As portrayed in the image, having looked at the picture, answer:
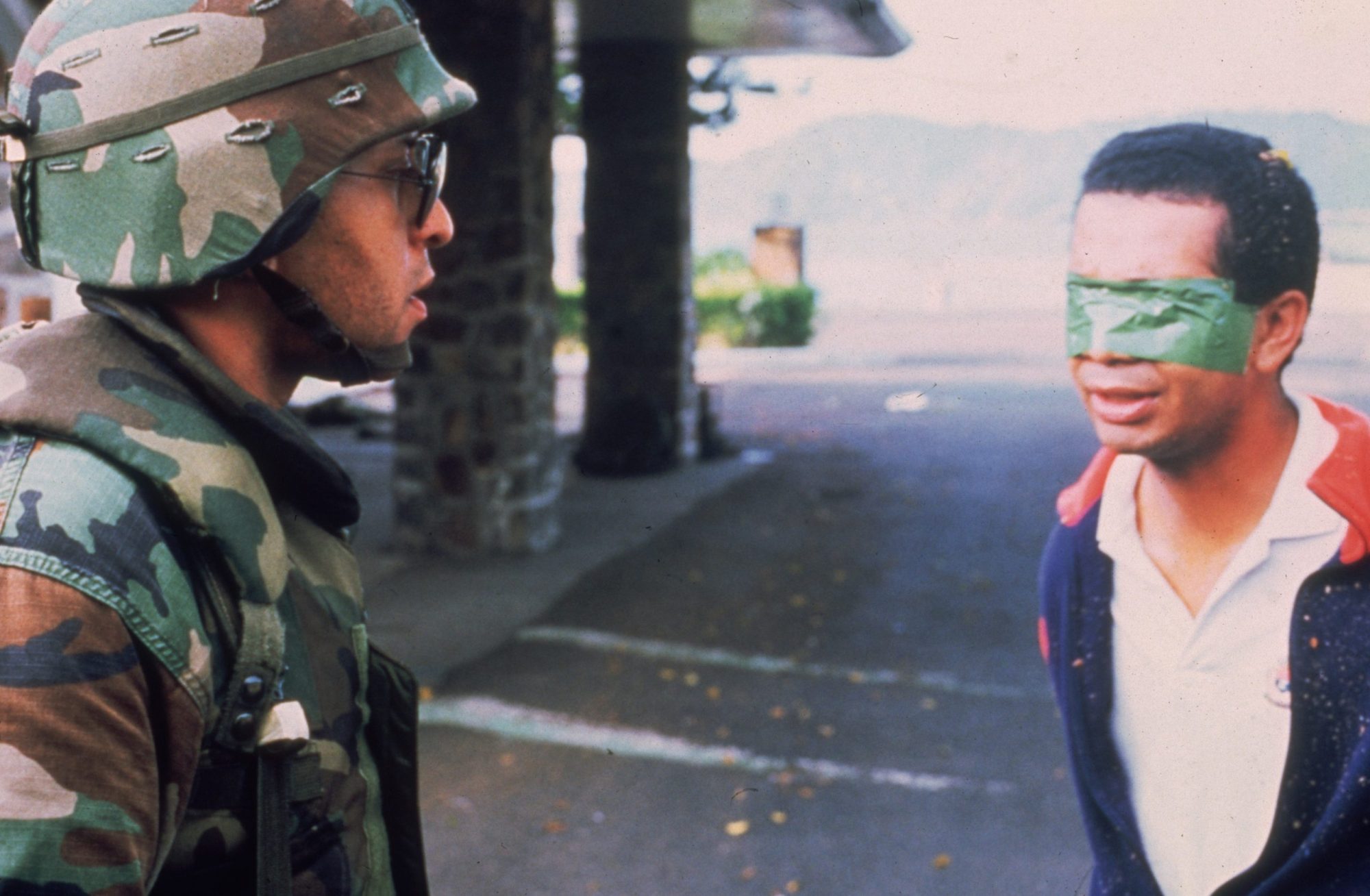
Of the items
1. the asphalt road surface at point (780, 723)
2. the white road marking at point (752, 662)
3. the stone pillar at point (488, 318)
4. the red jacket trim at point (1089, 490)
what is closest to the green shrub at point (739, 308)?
the asphalt road surface at point (780, 723)

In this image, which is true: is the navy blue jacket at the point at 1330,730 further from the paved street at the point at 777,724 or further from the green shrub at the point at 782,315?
the green shrub at the point at 782,315

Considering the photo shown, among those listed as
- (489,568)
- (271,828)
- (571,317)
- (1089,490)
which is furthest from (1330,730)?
(571,317)

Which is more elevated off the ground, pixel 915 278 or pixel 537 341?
pixel 915 278

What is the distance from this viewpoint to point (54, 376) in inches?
50.1

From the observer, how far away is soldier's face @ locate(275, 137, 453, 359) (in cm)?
153

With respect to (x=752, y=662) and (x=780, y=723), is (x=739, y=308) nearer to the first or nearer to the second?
(x=752, y=662)

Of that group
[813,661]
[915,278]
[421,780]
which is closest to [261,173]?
[915,278]

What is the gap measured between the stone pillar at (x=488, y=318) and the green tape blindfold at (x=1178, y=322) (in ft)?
20.5

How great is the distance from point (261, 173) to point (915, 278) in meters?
0.93

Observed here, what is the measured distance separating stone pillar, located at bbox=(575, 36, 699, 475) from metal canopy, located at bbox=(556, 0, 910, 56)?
1.54 ft

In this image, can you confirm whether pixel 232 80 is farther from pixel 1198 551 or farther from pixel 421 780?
pixel 421 780

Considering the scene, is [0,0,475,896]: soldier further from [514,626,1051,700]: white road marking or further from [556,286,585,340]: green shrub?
[556,286,585,340]: green shrub

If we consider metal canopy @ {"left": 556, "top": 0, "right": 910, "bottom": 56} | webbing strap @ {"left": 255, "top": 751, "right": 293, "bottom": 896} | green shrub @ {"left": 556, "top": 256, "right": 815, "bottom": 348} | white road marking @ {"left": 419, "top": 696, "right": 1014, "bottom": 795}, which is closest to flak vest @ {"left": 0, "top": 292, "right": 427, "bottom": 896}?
webbing strap @ {"left": 255, "top": 751, "right": 293, "bottom": 896}

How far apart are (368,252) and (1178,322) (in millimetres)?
945
